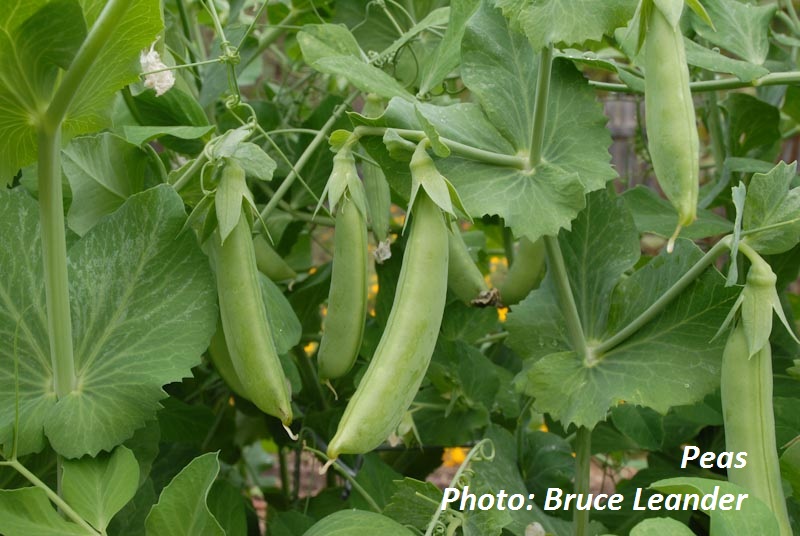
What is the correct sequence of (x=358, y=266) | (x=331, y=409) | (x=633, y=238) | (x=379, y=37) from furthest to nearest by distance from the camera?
(x=379, y=37), (x=331, y=409), (x=633, y=238), (x=358, y=266)

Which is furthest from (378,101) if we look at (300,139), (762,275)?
(762,275)

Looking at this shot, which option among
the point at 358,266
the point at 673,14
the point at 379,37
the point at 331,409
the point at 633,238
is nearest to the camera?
the point at 673,14

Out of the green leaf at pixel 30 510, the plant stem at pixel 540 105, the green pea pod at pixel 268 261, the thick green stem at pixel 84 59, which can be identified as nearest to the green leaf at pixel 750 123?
the plant stem at pixel 540 105

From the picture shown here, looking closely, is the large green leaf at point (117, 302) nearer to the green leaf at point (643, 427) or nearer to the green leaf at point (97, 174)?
the green leaf at point (97, 174)

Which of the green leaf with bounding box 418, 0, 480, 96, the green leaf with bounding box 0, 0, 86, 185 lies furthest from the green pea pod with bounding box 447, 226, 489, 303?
the green leaf with bounding box 0, 0, 86, 185

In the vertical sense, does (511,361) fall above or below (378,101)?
below

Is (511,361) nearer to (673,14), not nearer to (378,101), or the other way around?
(378,101)

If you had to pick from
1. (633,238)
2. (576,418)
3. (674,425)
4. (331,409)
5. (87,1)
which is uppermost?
(87,1)

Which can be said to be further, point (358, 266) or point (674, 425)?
point (674, 425)

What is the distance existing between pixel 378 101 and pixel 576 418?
0.46m

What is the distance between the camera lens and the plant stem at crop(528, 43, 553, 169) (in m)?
0.90

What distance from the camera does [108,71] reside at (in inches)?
33.5

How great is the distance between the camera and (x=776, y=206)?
89cm

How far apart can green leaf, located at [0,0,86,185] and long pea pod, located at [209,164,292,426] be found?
182mm
